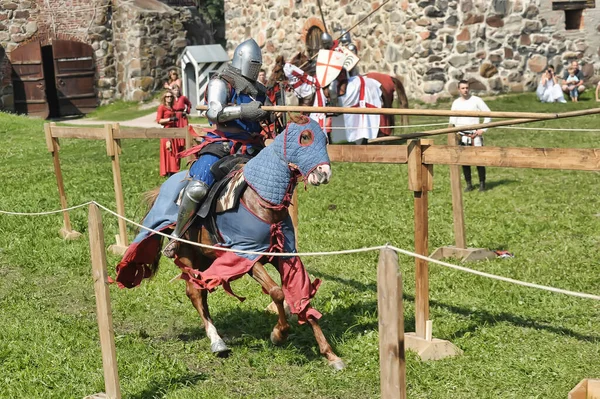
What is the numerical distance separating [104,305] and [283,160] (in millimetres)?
1529

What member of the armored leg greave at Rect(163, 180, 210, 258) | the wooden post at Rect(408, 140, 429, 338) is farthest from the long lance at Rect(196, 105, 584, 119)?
the armored leg greave at Rect(163, 180, 210, 258)

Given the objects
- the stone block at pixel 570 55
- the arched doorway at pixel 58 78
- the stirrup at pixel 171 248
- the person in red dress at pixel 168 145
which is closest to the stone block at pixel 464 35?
the stone block at pixel 570 55

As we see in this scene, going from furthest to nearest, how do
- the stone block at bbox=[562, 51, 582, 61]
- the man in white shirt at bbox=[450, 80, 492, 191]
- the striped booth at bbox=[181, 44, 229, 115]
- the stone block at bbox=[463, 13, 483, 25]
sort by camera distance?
the striped booth at bbox=[181, 44, 229, 115] → the stone block at bbox=[562, 51, 582, 61] → the stone block at bbox=[463, 13, 483, 25] → the man in white shirt at bbox=[450, 80, 492, 191]

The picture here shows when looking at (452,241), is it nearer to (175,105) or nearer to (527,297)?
(527,297)

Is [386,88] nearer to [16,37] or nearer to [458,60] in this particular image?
[458,60]

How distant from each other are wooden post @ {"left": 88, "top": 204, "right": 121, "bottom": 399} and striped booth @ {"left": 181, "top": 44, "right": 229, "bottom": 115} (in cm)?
1995

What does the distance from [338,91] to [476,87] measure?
5624 millimetres

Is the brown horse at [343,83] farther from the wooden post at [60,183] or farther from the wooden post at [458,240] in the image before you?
the wooden post at [458,240]

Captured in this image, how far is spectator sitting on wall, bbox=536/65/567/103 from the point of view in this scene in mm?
20641

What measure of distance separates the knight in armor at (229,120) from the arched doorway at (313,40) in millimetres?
17563

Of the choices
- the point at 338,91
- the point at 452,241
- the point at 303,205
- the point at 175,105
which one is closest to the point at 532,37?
the point at 338,91

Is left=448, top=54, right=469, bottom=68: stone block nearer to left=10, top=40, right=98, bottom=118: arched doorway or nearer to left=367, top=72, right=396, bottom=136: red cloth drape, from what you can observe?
left=367, top=72, right=396, bottom=136: red cloth drape

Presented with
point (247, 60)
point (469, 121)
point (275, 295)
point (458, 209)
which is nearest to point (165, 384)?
point (275, 295)

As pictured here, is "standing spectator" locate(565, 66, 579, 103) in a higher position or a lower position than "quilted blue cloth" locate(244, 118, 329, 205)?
lower
